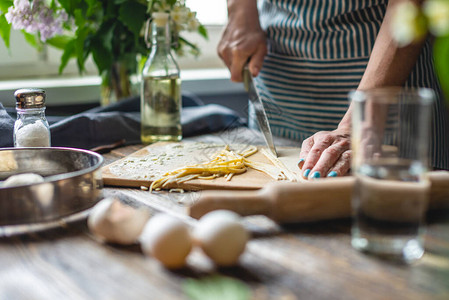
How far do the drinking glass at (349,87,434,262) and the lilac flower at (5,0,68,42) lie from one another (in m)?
0.92

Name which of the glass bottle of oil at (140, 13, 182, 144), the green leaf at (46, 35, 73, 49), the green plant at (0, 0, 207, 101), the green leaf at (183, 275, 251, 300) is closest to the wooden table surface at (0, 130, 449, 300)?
the green leaf at (183, 275, 251, 300)

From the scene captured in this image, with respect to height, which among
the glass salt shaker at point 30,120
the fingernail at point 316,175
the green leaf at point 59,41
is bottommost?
the fingernail at point 316,175

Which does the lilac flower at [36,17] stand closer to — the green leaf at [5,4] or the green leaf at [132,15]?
the green leaf at [5,4]

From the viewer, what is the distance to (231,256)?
538mm

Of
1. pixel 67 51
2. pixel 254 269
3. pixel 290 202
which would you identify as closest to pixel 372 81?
pixel 290 202

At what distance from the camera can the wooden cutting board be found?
0.89 meters

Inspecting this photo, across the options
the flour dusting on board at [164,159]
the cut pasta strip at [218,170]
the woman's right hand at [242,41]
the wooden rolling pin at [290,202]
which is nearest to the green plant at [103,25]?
the woman's right hand at [242,41]

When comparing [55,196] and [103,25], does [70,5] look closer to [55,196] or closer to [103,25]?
[103,25]

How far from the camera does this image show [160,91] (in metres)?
1.29

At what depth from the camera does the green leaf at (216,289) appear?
1.59 ft

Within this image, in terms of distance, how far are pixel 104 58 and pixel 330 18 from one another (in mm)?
694

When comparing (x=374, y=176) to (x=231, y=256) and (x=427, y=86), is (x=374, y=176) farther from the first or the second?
(x=427, y=86)

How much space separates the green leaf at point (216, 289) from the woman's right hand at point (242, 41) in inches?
38.1

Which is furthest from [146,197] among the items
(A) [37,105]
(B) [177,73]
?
(B) [177,73]
